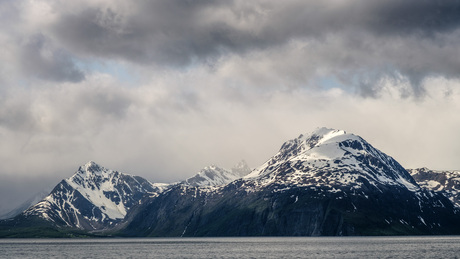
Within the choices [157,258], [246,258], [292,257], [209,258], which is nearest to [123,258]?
[157,258]

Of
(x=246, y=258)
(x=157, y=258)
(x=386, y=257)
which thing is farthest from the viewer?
(x=157, y=258)

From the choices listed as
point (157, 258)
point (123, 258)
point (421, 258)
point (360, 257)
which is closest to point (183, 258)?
point (157, 258)

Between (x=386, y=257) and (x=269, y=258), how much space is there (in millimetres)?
39677

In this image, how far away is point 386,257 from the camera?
171 m

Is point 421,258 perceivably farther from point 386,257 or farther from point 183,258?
point 183,258

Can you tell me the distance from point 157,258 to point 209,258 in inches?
878

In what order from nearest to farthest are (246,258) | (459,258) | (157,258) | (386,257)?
1. (459,258)
2. (386,257)
3. (246,258)
4. (157,258)

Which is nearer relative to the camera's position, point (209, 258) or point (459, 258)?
point (459, 258)

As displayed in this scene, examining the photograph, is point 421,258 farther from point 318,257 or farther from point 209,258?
point 209,258

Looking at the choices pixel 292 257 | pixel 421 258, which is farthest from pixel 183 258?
pixel 421 258

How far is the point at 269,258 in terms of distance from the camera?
180 meters

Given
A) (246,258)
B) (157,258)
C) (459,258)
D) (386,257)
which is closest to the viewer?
(459,258)

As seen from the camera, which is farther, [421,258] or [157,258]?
[157,258]

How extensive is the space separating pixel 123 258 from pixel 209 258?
3559 cm
